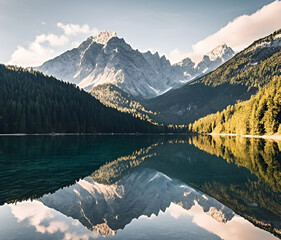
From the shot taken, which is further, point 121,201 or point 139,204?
point 121,201

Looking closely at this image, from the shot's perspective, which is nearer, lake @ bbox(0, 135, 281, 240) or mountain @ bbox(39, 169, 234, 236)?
lake @ bbox(0, 135, 281, 240)

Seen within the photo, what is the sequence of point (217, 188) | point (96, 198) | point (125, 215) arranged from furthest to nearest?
point (217, 188), point (96, 198), point (125, 215)

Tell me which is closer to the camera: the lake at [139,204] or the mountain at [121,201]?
the lake at [139,204]

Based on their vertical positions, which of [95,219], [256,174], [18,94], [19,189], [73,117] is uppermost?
[18,94]

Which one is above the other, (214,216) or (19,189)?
(19,189)

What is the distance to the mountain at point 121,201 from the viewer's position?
17766 millimetres

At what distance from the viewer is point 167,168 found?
1628 inches

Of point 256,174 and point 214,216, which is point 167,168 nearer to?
point 256,174

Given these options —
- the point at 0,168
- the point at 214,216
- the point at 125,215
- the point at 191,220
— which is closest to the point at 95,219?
the point at 125,215

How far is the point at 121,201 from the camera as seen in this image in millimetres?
22344

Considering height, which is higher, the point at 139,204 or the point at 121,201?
the point at 121,201

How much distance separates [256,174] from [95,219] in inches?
942

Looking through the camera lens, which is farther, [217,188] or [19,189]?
[217,188]

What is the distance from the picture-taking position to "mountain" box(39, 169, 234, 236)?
1777 centimetres
